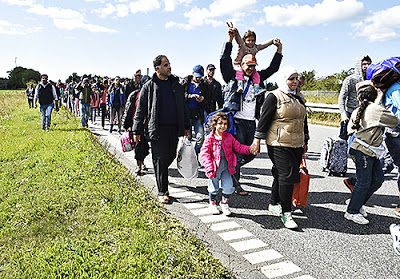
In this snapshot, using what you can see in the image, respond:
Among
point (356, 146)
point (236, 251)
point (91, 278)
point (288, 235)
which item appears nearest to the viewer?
point (91, 278)

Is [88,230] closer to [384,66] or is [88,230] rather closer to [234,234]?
[234,234]

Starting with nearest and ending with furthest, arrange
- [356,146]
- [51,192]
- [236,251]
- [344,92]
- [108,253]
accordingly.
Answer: [108,253] → [236,251] → [356,146] → [51,192] → [344,92]

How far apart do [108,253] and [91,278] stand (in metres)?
0.44

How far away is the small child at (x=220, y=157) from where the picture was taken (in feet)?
16.8

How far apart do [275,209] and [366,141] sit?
1501 millimetres

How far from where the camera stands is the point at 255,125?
19.3ft

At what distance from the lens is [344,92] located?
7.16 meters

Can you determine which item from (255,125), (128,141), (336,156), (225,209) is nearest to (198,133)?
(128,141)

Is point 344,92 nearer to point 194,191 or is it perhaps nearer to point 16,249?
point 194,191

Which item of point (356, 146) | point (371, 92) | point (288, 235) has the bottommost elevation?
point (288, 235)

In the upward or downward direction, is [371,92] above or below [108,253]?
above

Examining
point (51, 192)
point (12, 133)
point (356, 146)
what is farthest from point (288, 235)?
point (12, 133)

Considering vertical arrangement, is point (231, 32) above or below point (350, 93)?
above

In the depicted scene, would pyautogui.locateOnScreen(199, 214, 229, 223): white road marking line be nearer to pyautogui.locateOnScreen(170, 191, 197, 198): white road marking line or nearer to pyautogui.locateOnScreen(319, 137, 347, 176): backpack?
pyautogui.locateOnScreen(170, 191, 197, 198): white road marking line
